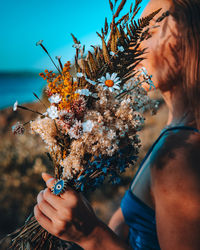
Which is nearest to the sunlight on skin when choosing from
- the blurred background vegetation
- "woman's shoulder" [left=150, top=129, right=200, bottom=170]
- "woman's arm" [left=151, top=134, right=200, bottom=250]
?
"woman's shoulder" [left=150, top=129, right=200, bottom=170]

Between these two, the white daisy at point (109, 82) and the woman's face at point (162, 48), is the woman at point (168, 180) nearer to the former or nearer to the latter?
the woman's face at point (162, 48)

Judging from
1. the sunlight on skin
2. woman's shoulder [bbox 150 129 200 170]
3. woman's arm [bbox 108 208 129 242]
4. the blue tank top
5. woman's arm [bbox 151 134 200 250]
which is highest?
the sunlight on skin

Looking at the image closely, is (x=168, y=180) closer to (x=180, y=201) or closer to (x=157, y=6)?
(x=180, y=201)

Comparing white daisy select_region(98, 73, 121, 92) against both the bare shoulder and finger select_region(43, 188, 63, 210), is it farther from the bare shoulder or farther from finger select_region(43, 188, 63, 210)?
finger select_region(43, 188, 63, 210)

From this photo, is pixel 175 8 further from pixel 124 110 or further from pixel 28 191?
pixel 28 191

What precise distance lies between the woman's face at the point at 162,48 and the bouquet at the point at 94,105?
0.57 feet

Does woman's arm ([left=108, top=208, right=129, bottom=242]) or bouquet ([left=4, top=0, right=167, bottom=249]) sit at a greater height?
bouquet ([left=4, top=0, right=167, bottom=249])

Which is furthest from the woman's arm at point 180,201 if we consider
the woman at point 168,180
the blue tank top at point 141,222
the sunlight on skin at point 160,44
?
the sunlight on skin at point 160,44

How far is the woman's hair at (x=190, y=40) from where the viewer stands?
1.22 m

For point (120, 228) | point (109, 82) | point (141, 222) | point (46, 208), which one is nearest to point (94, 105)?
point (109, 82)

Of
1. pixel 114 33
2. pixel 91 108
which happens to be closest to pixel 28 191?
pixel 91 108

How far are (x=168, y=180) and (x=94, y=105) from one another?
0.60 m

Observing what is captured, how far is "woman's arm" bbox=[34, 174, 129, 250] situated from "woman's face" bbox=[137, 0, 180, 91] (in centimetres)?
101

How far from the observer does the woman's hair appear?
1.22 metres
